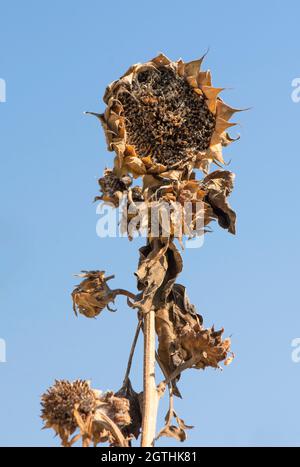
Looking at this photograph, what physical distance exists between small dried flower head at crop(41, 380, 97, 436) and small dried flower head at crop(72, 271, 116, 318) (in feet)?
5.13

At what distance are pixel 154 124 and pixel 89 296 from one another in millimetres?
2475

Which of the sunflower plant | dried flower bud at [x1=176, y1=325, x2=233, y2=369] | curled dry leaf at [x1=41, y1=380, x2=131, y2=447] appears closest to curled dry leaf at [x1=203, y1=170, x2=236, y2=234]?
the sunflower plant

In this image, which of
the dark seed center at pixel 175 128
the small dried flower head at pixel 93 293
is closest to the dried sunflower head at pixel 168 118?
the dark seed center at pixel 175 128

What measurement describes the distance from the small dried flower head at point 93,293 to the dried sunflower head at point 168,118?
1.47m

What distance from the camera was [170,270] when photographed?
57.4 feet

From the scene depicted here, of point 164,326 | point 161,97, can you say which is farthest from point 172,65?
point 164,326

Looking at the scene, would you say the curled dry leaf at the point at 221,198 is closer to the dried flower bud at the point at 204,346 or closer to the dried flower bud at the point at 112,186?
the dried flower bud at the point at 112,186

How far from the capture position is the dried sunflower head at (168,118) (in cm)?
1761

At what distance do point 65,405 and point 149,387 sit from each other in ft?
4.94

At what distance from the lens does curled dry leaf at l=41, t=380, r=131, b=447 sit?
1572cm
